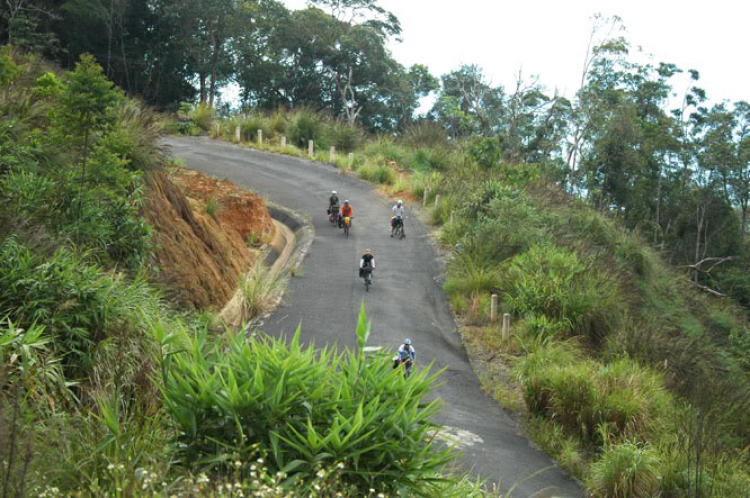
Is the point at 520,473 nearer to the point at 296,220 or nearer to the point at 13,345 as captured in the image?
the point at 13,345

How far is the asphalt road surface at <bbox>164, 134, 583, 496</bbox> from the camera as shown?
10.3 meters

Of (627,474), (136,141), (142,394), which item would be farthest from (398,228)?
(142,394)

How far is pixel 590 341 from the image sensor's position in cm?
1494

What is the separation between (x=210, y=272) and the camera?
49.5 ft

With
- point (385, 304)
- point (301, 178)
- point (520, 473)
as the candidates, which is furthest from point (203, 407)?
point (301, 178)

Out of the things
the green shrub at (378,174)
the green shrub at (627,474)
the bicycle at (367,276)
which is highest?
the green shrub at (378,174)

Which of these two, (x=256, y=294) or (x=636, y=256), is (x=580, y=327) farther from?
(x=636, y=256)

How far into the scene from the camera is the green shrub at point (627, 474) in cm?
900

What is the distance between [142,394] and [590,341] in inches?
424

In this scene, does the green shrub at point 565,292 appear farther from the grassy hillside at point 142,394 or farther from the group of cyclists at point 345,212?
the grassy hillside at point 142,394

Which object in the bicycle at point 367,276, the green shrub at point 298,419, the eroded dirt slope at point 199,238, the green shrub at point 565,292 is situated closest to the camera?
the green shrub at point 298,419

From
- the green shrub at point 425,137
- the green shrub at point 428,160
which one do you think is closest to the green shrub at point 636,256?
the green shrub at point 428,160

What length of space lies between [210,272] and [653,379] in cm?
941

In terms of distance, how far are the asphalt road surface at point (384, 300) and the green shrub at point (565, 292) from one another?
5.96ft
